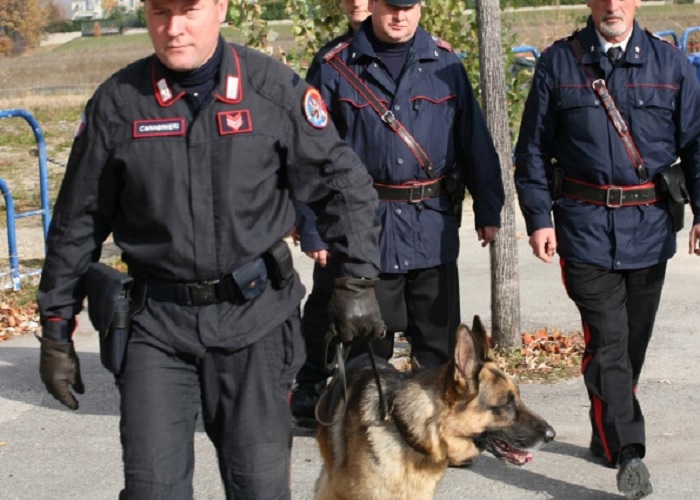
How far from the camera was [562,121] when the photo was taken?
5.15 meters

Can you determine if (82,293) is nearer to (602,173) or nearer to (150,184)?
(150,184)

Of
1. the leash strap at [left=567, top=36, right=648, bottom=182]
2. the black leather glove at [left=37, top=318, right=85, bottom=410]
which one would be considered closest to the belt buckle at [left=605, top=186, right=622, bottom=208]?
the leash strap at [left=567, top=36, right=648, bottom=182]

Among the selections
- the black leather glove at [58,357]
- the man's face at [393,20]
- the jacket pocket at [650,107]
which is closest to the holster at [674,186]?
the jacket pocket at [650,107]

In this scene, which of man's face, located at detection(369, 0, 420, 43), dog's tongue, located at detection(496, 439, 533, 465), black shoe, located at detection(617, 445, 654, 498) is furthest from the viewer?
man's face, located at detection(369, 0, 420, 43)

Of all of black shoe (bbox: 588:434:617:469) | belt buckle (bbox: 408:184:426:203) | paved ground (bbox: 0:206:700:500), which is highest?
belt buckle (bbox: 408:184:426:203)

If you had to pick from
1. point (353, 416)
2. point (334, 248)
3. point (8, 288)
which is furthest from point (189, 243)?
point (8, 288)

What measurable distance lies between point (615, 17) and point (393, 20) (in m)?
0.91

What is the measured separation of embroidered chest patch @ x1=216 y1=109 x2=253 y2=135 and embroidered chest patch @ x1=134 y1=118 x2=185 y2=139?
11 centimetres

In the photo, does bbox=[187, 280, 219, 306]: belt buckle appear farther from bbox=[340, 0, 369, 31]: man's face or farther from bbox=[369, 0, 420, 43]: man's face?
bbox=[340, 0, 369, 31]: man's face

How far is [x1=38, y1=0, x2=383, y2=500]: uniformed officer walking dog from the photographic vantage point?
11.1 ft

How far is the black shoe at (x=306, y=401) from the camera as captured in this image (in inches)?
230

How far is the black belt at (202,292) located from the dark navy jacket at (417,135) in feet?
6.06

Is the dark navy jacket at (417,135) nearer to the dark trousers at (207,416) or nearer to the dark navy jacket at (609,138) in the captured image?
the dark navy jacket at (609,138)

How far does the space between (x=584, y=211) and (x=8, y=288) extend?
5.23m
